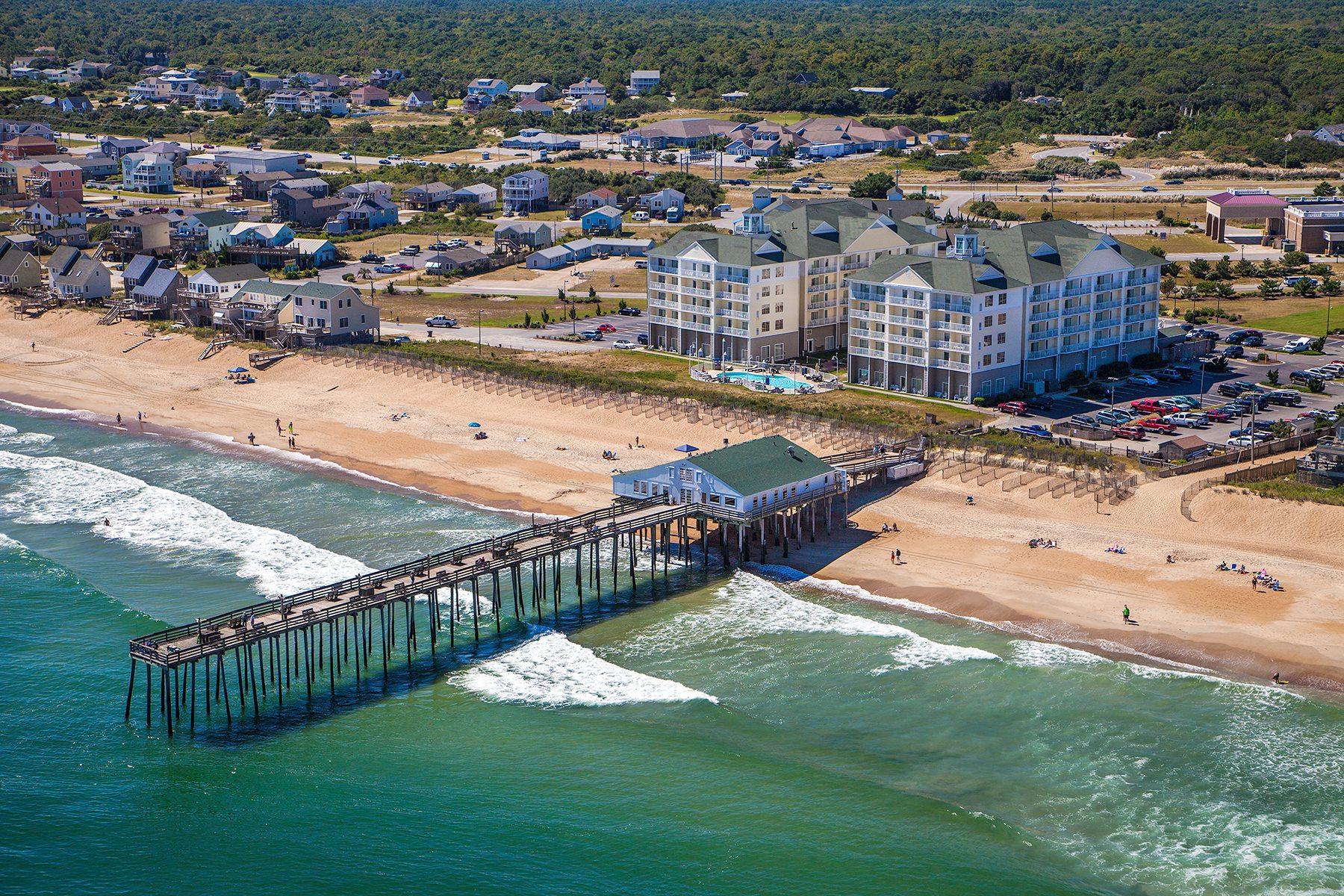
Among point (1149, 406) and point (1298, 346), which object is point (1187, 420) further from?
point (1298, 346)

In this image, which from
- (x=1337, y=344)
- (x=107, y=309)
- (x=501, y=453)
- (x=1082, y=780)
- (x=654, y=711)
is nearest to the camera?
(x=1082, y=780)

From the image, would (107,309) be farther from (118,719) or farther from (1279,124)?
(1279,124)

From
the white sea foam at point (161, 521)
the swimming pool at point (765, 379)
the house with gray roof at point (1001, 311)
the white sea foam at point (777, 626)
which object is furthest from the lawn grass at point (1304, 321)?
the white sea foam at point (161, 521)

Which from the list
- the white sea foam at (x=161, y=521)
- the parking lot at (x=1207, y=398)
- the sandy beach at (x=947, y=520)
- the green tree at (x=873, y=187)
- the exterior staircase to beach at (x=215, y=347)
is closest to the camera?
the sandy beach at (x=947, y=520)

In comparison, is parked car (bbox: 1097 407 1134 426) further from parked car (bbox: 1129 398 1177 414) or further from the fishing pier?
the fishing pier

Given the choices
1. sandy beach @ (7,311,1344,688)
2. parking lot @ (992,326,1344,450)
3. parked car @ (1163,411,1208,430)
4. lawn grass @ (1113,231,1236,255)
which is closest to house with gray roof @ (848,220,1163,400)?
parking lot @ (992,326,1344,450)

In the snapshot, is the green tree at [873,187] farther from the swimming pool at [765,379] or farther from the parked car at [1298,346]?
the swimming pool at [765,379]

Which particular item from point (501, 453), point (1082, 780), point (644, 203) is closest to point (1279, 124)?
point (644, 203)
